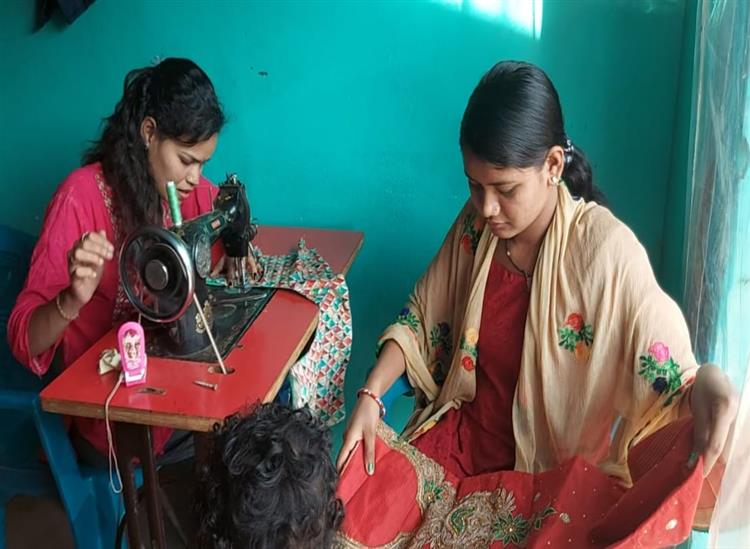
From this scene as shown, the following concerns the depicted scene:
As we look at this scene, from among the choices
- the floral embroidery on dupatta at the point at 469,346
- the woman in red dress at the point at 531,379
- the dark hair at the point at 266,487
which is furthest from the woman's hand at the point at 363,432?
the dark hair at the point at 266,487

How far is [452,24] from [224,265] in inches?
35.4

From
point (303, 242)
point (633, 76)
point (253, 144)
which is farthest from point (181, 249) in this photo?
point (633, 76)

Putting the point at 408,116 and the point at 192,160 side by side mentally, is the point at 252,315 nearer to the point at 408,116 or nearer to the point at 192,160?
the point at 192,160

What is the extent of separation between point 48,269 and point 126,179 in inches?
10.9

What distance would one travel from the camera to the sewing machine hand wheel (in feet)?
4.50

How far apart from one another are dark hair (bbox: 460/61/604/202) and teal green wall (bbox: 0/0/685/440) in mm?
676

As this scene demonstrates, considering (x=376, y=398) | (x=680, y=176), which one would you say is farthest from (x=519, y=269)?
(x=680, y=176)

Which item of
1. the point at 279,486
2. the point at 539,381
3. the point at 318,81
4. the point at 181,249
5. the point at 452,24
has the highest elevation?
the point at 452,24

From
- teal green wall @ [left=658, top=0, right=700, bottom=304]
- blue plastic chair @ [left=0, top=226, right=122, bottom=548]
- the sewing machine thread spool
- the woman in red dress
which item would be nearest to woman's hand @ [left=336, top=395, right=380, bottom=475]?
the woman in red dress

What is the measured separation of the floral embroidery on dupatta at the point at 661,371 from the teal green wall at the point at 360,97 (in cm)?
84

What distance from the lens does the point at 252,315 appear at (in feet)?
5.47

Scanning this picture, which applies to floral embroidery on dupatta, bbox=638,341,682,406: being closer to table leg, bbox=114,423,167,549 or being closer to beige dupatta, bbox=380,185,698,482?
beige dupatta, bbox=380,185,698,482

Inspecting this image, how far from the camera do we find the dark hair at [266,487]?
0.93 metres

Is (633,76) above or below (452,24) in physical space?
below
